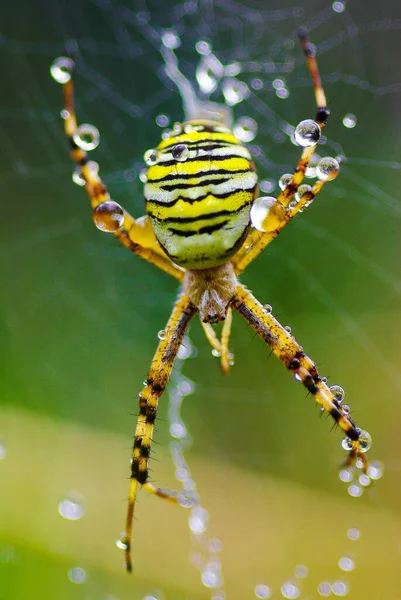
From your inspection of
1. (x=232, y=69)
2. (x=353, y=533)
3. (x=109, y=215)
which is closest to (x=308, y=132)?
(x=109, y=215)

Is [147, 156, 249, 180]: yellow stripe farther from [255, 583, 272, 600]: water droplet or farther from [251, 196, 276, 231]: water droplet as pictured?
[255, 583, 272, 600]: water droplet

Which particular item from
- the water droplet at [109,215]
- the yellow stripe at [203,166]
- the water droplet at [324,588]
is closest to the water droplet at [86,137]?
the water droplet at [109,215]

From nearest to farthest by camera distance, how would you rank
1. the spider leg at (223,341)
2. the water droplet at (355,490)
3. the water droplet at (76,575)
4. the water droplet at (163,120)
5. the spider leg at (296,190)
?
the spider leg at (296,190), the spider leg at (223,341), the water droplet at (355,490), the water droplet at (76,575), the water droplet at (163,120)

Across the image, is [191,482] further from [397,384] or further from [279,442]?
[397,384]

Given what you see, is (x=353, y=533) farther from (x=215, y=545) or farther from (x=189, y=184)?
(x=189, y=184)

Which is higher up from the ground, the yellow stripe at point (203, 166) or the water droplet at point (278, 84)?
the water droplet at point (278, 84)

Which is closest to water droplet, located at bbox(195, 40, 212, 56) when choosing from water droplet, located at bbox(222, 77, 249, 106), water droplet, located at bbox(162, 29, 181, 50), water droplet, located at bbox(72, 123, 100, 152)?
water droplet, located at bbox(162, 29, 181, 50)

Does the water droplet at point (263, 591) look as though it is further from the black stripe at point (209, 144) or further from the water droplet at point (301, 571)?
the black stripe at point (209, 144)
